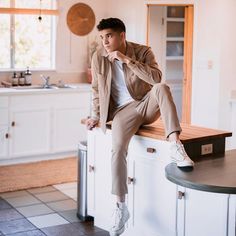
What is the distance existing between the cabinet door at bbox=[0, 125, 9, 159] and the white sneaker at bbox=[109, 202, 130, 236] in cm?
279

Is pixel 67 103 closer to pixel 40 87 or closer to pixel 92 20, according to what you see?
pixel 40 87

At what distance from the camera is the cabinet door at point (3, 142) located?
21.0 ft

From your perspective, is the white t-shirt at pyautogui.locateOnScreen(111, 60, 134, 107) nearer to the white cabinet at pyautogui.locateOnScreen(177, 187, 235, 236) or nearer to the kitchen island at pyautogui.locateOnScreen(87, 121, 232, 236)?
the kitchen island at pyautogui.locateOnScreen(87, 121, 232, 236)

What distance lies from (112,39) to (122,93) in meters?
0.42

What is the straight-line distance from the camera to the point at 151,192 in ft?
12.8

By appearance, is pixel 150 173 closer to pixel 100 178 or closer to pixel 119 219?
pixel 119 219

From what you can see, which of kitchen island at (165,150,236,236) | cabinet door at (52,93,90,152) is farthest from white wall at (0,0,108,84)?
kitchen island at (165,150,236,236)

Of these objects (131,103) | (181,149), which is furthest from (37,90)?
(181,149)

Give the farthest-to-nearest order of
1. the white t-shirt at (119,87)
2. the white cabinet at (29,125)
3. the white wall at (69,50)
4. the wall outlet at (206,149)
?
the white wall at (69,50) → the white cabinet at (29,125) → the white t-shirt at (119,87) → the wall outlet at (206,149)

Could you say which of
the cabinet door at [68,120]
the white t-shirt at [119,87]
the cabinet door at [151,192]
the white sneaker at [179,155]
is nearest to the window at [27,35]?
the cabinet door at [68,120]

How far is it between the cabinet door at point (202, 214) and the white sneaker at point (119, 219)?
0.40m

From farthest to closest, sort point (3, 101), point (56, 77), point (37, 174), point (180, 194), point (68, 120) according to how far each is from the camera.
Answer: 1. point (56, 77)
2. point (68, 120)
3. point (3, 101)
4. point (37, 174)
5. point (180, 194)

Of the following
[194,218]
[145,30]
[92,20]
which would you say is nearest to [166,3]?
[145,30]

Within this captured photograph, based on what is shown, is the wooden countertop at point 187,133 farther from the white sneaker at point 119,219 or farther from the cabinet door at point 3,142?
the cabinet door at point 3,142
